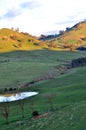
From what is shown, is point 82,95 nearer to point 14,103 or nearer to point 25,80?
point 14,103

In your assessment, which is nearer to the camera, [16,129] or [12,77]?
[16,129]

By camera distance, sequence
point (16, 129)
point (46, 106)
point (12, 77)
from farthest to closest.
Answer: point (12, 77) < point (46, 106) < point (16, 129)

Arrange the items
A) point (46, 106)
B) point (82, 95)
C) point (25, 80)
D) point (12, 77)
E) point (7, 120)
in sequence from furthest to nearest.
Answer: point (12, 77), point (25, 80), point (82, 95), point (46, 106), point (7, 120)

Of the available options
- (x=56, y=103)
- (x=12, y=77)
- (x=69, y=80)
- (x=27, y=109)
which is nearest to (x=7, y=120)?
(x=27, y=109)

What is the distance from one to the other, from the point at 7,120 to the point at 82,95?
2348cm

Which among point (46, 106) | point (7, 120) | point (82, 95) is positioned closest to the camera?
point (7, 120)

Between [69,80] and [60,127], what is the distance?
84315 mm

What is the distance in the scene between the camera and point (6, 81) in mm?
167000

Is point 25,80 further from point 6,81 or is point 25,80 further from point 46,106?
point 46,106

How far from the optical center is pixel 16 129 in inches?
2359

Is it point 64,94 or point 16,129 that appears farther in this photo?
point 64,94

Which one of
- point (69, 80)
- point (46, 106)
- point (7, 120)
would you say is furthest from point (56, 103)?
point (69, 80)

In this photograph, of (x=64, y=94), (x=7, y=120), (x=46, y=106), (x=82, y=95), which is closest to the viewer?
(x=7, y=120)

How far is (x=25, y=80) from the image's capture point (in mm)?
163875
